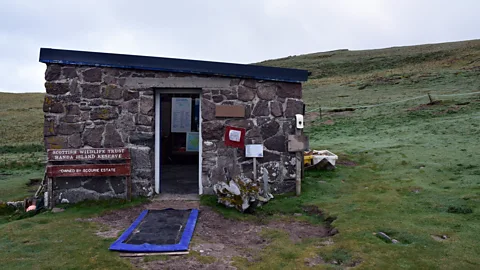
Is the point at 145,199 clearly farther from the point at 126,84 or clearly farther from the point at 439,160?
the point at 439,160

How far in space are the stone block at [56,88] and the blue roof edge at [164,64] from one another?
439mm

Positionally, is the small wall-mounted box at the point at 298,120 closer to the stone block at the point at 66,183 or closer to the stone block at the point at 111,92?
the stone block at the point at 111,92

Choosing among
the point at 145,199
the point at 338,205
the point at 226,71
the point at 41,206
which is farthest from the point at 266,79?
the point at 41,206

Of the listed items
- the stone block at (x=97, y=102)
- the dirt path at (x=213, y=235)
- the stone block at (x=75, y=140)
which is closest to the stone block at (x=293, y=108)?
the dirt path at (x=213, y=235)

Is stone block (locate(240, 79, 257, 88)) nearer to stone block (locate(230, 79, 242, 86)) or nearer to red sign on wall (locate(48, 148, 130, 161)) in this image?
stone block (locate(230, 79, 242, 86))

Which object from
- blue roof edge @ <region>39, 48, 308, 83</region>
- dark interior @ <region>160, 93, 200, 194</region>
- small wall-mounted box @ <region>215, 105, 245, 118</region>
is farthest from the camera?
dark interior @ <region>160, 93, 200, 194</region>

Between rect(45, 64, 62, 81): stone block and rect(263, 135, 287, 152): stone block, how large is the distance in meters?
4.50

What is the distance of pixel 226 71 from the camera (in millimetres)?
8656

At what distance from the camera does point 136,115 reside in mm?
8531

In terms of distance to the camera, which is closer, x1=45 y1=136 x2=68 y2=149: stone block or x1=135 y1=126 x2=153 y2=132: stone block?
x1=45 y1=136 x2=68 y2=149: stone block

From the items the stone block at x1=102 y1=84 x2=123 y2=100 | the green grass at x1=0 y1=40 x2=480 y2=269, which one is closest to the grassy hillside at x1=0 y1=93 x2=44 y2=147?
the green grass at x1=0 y1=40 x2=480 y2=269

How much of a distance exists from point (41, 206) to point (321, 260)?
583 cm

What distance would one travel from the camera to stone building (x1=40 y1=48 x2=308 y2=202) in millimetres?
8359

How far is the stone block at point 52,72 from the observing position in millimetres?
8258
